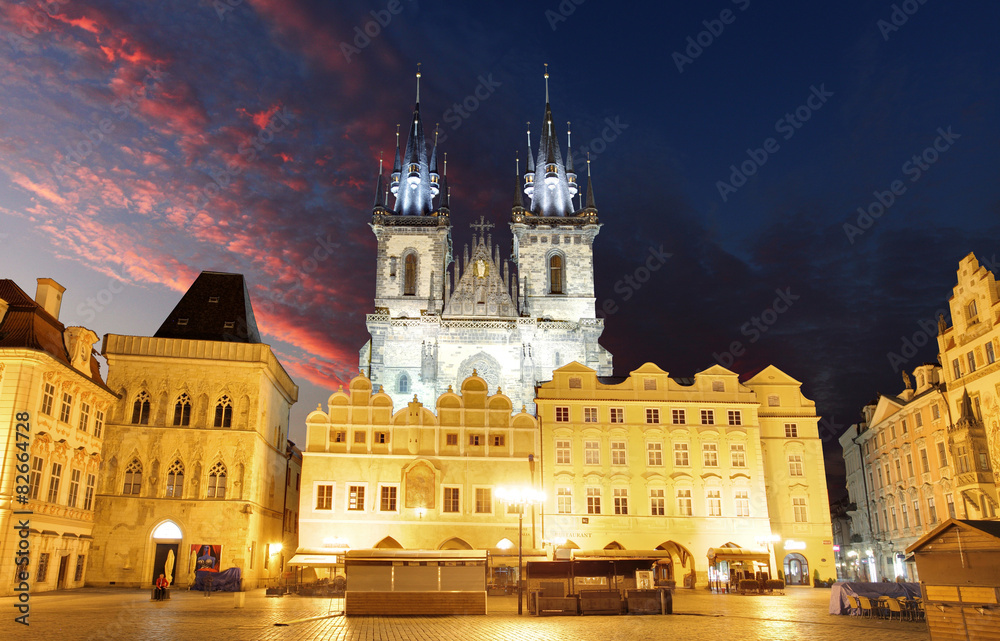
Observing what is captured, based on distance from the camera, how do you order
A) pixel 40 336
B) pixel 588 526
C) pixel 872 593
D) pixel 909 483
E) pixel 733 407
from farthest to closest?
pixel 909 483 < pixel 733 407 < pixel 588 526 < pixel 40 336 < pixel 872 593

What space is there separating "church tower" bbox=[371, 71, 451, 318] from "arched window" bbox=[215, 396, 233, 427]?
22171 millimetres

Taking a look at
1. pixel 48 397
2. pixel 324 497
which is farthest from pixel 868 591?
pixel 48 397

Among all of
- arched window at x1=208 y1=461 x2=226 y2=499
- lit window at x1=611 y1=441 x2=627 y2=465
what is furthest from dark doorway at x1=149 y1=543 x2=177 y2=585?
lit window at x1=611 y1=441 x2=627 y2=465

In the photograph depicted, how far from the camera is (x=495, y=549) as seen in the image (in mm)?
39094

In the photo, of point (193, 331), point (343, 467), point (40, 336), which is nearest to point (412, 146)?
point (193, 331)

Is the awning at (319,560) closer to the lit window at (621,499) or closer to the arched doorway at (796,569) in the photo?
the lit window at (621,499)

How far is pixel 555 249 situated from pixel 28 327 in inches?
1706

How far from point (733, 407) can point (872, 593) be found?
71.6 feet

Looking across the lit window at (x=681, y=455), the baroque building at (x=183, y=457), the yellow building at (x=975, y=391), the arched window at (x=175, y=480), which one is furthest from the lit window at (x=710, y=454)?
the arched window at (x=175, y=480)

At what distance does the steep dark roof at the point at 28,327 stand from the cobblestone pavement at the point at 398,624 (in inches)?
390

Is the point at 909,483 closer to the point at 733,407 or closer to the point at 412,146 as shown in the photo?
the point at 733,407

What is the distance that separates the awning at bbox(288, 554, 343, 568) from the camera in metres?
33.9

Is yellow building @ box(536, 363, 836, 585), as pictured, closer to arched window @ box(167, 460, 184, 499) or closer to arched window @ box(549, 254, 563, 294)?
arched window @ box(167, 460, 184, 499)

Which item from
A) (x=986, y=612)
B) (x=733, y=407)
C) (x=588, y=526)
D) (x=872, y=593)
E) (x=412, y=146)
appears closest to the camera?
(x=986, y=612)
